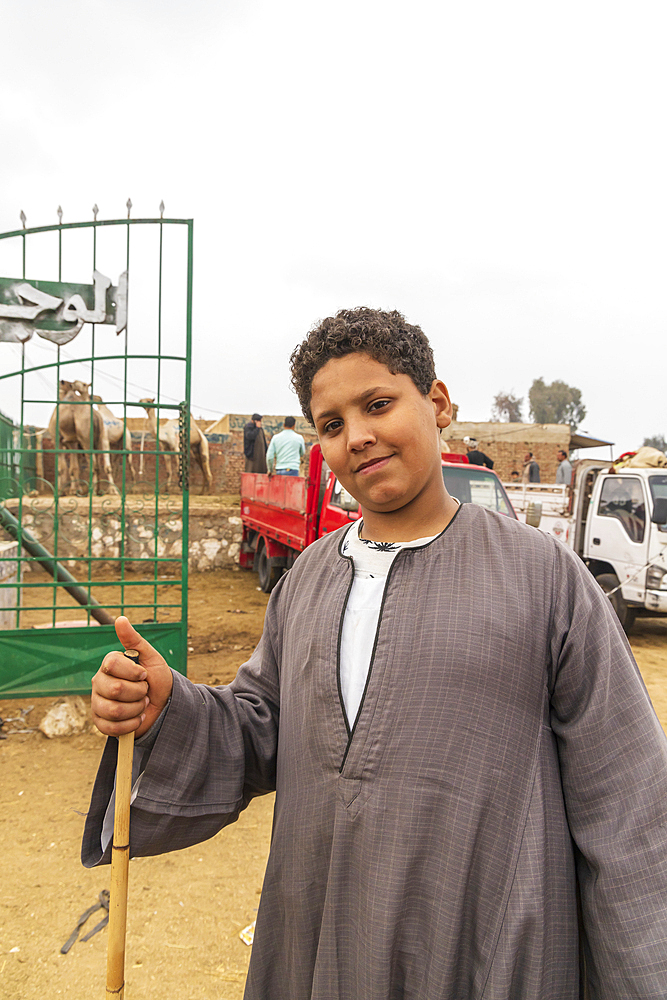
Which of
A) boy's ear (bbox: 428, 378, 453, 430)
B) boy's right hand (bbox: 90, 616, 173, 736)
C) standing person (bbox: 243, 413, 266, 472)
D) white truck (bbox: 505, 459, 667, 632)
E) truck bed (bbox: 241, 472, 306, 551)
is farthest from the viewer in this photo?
standing person (bbox: 243, 413, 266, 472)

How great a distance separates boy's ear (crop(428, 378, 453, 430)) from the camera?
1.24 meters

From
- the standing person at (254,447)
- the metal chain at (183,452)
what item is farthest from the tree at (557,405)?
the metal chain at (183,452)

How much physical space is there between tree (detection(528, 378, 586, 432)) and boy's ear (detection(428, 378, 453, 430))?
48.3 m

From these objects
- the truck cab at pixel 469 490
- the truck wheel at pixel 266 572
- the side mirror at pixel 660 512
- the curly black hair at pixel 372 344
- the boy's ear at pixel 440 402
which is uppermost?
the curly black hair at pixel 372 344

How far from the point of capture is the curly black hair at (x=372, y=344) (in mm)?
1140

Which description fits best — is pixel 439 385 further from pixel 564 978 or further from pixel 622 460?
pixel 622 460

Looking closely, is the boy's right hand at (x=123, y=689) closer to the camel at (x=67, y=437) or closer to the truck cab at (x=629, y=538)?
the truck cab at (x=629, y=538)

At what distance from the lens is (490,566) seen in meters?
1.08

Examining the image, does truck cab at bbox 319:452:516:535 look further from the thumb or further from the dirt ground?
the thumb

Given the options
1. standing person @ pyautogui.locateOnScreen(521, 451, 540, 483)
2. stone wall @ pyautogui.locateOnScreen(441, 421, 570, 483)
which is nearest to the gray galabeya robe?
standing person @ pyautogui.locateOnScreen(521, 451, 540, 483)

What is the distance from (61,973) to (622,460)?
7.79 m

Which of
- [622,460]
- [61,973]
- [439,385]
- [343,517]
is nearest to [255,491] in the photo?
[343,517]

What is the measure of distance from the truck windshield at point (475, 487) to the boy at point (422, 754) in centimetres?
435

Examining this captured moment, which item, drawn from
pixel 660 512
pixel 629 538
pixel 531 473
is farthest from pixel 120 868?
pixel 531 473
